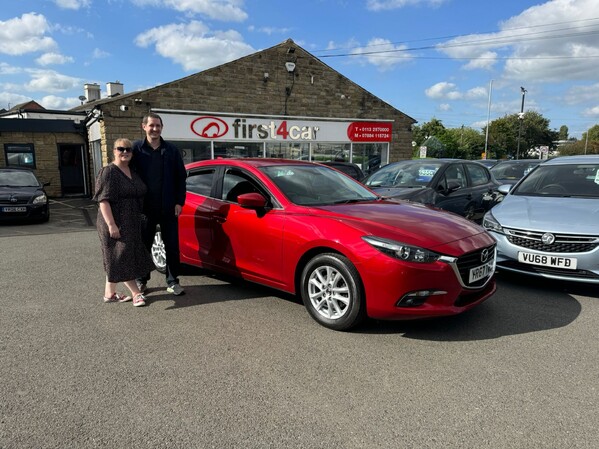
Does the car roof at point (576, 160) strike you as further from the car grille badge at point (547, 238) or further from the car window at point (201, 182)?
the car window at point (201, 182)

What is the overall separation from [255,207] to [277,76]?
13450 mm

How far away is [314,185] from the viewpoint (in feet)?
15.5

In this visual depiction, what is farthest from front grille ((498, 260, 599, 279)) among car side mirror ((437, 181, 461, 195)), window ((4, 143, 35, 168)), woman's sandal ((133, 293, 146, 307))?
window ((4, 143, 35, 168))

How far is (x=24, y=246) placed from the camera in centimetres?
781

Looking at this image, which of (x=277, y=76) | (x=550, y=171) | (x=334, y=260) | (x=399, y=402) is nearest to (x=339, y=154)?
(x=277, y=76)

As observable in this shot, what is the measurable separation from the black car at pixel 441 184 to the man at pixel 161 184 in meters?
3.69

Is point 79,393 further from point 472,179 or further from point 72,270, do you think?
point 472,179

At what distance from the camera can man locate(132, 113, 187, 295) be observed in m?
4.52

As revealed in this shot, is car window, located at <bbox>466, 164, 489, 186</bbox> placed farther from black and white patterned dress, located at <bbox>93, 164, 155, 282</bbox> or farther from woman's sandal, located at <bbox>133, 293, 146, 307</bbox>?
woman's sandal, located at <bbox>133, 293, 146, 307</bbox>

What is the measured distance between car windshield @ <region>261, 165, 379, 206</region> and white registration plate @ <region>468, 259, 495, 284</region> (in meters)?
1.39

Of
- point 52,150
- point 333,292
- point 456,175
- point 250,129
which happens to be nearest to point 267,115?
point 250,129

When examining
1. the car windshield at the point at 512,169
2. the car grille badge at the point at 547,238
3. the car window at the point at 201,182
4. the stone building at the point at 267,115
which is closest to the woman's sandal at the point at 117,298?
the car window at the point at 201,182

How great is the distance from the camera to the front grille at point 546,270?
14.9 ft

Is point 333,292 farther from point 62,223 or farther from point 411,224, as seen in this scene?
point 62,223
